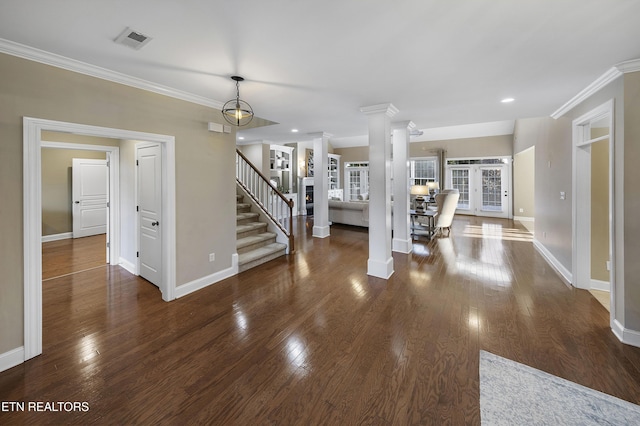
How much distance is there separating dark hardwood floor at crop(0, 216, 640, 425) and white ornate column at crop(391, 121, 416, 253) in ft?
4.71

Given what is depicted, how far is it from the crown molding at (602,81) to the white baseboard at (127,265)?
626 cm

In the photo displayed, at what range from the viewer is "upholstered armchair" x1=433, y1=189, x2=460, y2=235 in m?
6.87

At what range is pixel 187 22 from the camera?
183cm

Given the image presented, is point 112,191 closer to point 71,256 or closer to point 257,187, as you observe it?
point 71,256

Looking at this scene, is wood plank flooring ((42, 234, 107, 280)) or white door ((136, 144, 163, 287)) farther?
wood plank flooring ((42, 234, 107, 280))

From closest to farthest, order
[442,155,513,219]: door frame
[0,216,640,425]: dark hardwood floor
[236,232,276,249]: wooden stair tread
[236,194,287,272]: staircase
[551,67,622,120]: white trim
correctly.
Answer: [0,216,640,425]: dark hardwood floor → [551,67,622,120]: white trim → [236,194,287,272]: staircase → [236,232,276,249]: wooden stair tread → [442,155,513,219]: door frame

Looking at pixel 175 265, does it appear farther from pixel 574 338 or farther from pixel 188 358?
pixel 574 338

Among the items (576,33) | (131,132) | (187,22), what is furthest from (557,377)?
(131,132)

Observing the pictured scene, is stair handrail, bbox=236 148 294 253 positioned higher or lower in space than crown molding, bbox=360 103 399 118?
lower

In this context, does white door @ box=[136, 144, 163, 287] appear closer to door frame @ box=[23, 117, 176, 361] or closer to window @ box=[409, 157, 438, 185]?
door frame @ box=[23, 117, 176, 361]

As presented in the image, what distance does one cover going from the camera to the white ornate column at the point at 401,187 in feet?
17.2

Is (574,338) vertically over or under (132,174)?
under

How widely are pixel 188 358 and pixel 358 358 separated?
140cm

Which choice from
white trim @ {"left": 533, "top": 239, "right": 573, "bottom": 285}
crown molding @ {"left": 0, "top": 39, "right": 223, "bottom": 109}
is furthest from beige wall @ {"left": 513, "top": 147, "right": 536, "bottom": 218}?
crown molding @ {"left": 0, "top": 39, "right": 223, "bottom": 109}
